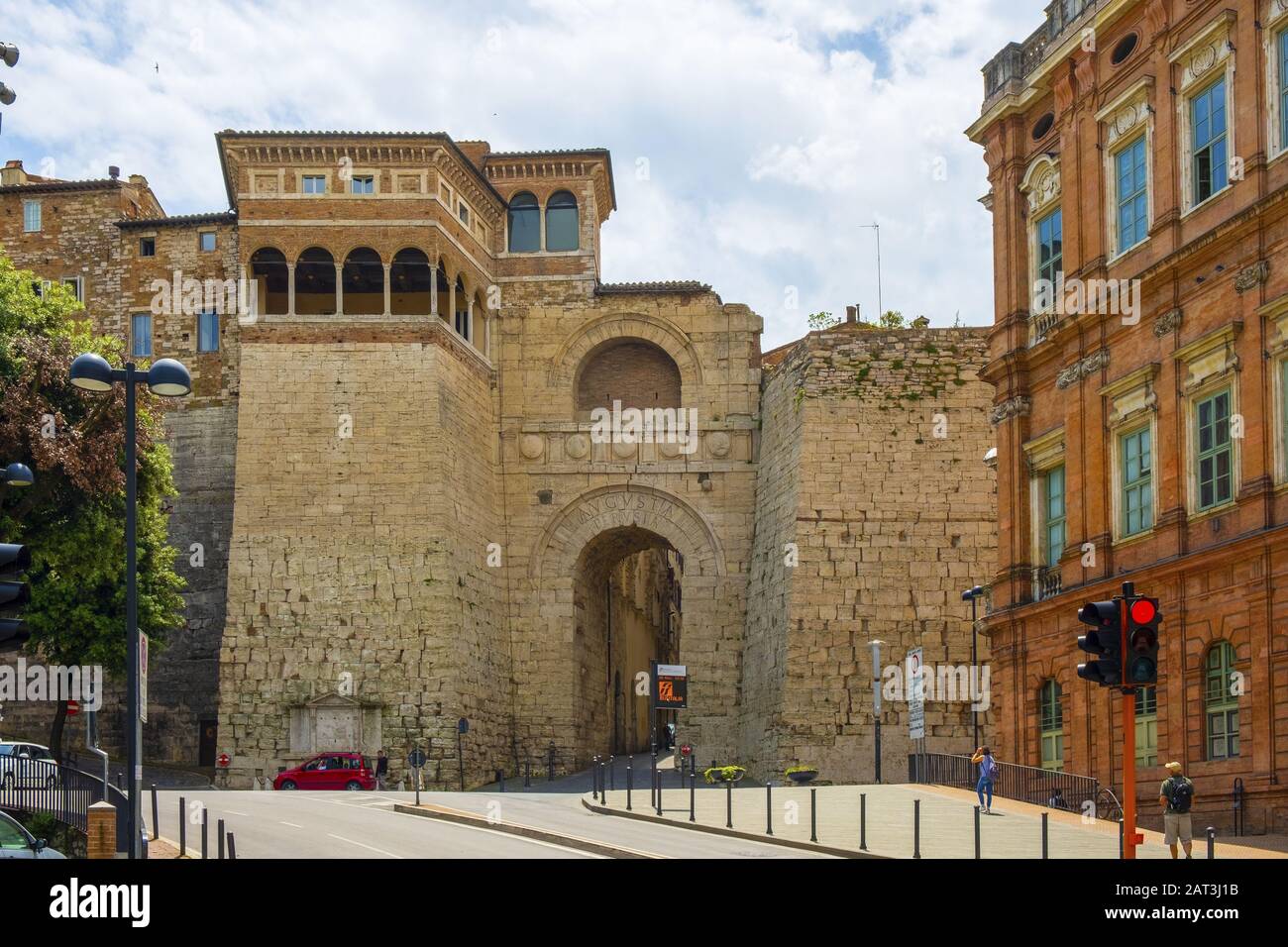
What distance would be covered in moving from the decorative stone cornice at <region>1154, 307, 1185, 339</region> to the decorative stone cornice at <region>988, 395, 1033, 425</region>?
5.29 meters

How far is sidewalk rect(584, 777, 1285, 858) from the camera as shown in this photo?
84.9 ft

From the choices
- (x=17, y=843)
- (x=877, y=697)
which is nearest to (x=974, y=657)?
(x=877, y=697)

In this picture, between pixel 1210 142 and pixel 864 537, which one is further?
pixel 864 537

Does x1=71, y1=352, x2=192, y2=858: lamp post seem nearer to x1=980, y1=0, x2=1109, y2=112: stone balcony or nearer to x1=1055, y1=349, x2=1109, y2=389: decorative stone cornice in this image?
x1=1055, y1=349, x2=1109, y2=389: decorative stone cornice

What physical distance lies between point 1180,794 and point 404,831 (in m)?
12.7

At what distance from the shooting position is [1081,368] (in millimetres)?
34312

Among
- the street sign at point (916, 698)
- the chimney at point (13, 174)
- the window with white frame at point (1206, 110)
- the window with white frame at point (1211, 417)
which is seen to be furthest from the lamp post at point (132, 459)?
the chimney at point (13, 174)

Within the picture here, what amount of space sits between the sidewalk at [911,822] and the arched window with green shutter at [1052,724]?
1.24 m

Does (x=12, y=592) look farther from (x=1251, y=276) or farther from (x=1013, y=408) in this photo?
(x=1013, y=408)

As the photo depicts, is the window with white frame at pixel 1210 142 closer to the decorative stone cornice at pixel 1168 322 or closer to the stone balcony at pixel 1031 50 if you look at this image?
the decorative stone cornice at pixel 1168 322

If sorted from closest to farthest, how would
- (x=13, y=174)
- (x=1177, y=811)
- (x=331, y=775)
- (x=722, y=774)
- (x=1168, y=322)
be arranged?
(x=1177, y=811) < (x=1168, y=322) < (x=331, y=775) < (x=722, y=774) < (x=13, y=174)

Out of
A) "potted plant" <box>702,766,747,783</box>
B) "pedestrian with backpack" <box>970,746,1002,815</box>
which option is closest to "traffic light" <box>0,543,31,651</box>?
"pedestrian with backpack" <box>970,746,1002,815</box>
